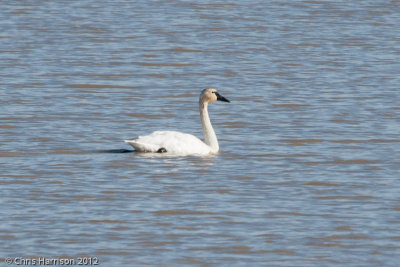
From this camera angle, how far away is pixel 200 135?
62.1 feet

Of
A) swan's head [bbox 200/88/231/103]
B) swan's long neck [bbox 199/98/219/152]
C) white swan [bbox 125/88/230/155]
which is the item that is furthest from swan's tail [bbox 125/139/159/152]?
swan's head [bbox 200/88/231/103]

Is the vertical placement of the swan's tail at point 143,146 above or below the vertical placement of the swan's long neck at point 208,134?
below

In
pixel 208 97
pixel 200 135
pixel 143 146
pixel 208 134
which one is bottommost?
pixel 143 146

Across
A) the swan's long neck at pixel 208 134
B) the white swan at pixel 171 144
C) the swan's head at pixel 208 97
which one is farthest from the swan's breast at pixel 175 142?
the swan's head at pixel 208 97

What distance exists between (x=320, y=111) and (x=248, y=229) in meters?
7.91

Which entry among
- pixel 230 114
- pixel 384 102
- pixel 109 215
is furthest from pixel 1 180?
pixel 384 102

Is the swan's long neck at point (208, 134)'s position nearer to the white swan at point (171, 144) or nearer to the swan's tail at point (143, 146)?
the white swan at point (171, 144)

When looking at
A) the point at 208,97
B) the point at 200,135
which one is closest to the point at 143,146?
the point at 208,97

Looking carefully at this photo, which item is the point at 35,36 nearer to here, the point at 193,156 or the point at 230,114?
the point at 230,114

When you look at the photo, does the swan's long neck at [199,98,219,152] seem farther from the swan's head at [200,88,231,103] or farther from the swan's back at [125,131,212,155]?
the swan's back at [125,131,212,155]

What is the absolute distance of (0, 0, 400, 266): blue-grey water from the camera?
12125mm

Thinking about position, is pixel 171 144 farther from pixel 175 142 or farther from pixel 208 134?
pixel 208 134

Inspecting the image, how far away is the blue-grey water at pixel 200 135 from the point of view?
1212 cm

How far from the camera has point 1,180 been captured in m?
14.8
